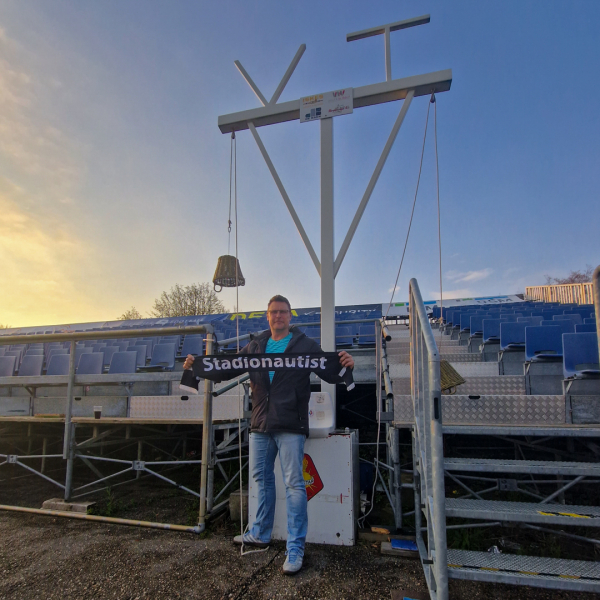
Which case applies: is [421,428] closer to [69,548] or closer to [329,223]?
[329,223]

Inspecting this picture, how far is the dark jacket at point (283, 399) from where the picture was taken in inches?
114

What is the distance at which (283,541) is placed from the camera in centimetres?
311

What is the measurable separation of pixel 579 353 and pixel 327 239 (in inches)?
108

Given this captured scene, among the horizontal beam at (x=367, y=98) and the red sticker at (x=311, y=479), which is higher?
the horizontal beam at (x=367, y=98)

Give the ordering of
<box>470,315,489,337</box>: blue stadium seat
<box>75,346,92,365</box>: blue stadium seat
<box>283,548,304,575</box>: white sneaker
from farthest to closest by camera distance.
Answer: <box>470,315,489,337</box>: blue stadium seat
<box>75,346,92,365</box>: blue stadium seat
<box>283,548,304,575</box>: white sneaker

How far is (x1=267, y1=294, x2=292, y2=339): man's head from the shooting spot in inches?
127

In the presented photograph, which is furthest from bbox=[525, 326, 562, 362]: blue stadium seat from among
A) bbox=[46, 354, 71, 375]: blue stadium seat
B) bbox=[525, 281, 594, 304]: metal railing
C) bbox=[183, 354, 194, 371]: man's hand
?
bbox=[525, 281, 594, 304]: metal railing

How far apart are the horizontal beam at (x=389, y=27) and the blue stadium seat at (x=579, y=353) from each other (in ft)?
11.6

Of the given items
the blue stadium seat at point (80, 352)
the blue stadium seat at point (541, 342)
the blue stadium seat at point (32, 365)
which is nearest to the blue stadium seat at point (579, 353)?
the blue stadium seat at point (541, 342)

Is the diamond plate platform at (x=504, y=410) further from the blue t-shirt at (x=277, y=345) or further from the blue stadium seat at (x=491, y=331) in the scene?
the blue stadium seat at (x=491, y=331)

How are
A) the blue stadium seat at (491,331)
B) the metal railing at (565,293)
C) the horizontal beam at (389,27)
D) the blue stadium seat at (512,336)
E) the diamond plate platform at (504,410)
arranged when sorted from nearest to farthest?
the diamond plate platform at (504,410) < the horizontal beam at (389,27) < the blue stadium seat at (512,336) < the blue stadium seat at (491,331) < the metal railing at (565,293)

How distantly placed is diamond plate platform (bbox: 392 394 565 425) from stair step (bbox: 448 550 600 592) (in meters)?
1.27

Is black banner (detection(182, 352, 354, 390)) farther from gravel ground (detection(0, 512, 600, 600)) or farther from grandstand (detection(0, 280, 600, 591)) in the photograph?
gravel ground (detection(0, 512, 600, 600))

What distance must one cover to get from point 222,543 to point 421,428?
1709 mm
